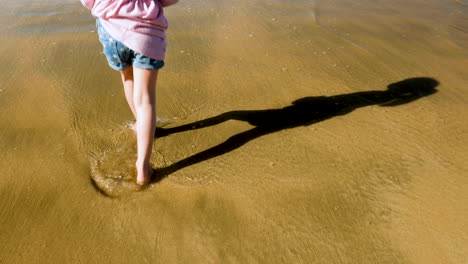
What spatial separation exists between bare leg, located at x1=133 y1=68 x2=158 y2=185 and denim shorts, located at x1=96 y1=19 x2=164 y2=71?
41mm

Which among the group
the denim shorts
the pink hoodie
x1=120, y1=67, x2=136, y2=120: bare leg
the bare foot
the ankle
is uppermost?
the pink hoodie

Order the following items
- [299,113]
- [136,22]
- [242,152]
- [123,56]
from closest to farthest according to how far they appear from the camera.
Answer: [136,22]
[123,56]
[242,152]
[299,113]

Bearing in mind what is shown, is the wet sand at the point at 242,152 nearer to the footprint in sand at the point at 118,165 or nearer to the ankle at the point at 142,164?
the footprint in sand at the point at 118,165

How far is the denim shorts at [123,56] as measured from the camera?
2.04m

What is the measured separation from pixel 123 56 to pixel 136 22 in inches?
10.3

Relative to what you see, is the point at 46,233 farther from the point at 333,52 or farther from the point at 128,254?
the point at 333,52

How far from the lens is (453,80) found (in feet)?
12.1

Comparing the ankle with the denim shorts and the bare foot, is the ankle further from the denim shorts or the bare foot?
the denim shorts

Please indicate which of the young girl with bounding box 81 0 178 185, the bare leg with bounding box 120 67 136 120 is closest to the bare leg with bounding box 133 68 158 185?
the young girl with bounding box 81 0 178 185

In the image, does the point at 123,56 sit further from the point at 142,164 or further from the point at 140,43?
the point at 142,164

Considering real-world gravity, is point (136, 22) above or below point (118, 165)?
above

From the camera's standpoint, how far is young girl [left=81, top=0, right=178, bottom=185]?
6.36ft

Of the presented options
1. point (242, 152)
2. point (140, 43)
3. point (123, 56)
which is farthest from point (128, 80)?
point (242, 152)

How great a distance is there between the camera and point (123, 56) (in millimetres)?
2131
